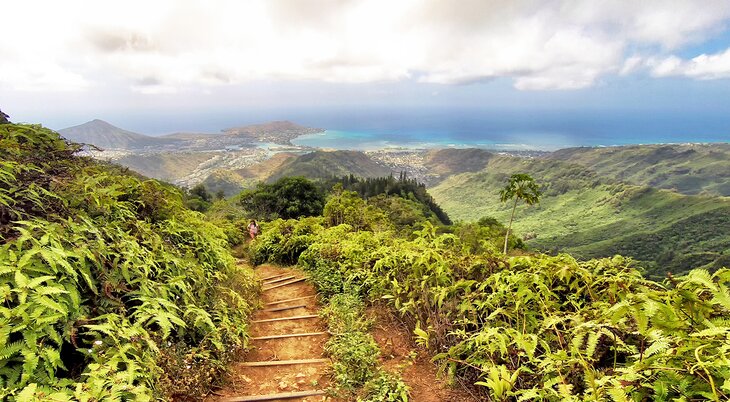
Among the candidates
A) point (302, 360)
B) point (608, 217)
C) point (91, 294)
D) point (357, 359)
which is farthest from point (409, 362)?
point (608, 217)

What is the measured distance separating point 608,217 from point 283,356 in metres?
150

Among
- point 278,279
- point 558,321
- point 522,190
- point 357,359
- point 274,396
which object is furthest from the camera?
point 522,190

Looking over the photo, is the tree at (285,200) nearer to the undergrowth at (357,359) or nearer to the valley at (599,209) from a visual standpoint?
the undergrowth at (357,359)

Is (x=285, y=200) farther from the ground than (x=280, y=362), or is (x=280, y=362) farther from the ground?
(x=280, y=362)

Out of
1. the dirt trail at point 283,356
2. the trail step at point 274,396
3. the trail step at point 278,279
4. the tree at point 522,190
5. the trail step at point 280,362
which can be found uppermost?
the tree at point 522,190

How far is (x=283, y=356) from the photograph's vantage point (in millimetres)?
4711

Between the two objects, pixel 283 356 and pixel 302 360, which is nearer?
pixel 302 360

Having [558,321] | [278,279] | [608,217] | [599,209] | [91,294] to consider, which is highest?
[91,294]

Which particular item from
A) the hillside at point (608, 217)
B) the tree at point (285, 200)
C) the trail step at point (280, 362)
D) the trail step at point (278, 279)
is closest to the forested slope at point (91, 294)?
the trail step at point (280, 362)

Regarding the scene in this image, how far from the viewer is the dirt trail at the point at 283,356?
3.85 meters

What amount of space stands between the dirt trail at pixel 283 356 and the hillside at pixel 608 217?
192 ft

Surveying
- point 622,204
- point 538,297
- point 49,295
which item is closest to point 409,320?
point 538,297

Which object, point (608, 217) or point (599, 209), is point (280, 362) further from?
point (599, 209)

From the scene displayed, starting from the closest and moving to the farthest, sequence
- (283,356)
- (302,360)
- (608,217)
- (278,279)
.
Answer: (302,360), (283,356), (278,279), (608,217)
